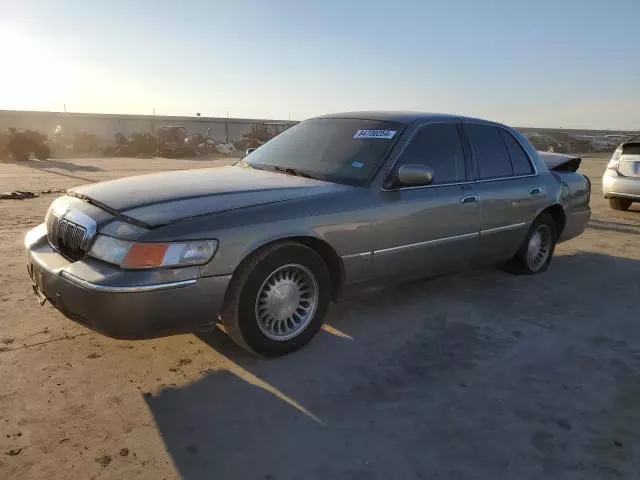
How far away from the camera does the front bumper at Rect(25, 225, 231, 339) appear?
9.23ft

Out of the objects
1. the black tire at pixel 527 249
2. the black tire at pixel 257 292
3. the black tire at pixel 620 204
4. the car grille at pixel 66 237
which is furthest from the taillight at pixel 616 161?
the car grille at pixel 66 237

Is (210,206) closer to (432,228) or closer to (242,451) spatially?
Answer: (242,451)

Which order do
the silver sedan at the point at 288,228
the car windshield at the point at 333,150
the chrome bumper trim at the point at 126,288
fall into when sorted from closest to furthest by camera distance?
the chrome bumper trim at the point at 126,288 → the silver sedan at the point at 288,228 → the car windshield at the point at 333,150

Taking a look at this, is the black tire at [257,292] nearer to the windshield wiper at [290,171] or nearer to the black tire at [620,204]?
the windshield wiper at [290,171]

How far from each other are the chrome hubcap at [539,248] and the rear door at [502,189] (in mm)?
325

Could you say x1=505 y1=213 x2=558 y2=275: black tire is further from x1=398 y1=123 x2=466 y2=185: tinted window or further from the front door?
x1=398 y1=123 x2=466 y2=185: tinted window

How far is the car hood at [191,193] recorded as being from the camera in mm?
3106

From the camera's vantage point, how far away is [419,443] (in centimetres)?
260

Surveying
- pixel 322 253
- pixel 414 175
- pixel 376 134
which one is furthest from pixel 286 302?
pixel 376 134

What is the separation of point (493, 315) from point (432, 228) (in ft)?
3.00

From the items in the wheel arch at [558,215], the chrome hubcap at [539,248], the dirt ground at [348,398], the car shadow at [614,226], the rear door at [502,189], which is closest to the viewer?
the dirt ground at [348,398]

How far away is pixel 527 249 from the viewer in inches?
215

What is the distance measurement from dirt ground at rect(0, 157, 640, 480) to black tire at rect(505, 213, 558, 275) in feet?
3.03

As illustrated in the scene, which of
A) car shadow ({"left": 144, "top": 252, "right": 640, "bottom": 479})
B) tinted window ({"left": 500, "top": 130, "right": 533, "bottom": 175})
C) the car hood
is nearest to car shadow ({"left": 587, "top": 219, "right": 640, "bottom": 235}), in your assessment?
tinted window ({"left": 500, "top": 130, "right": 533, "bottom": 175})
